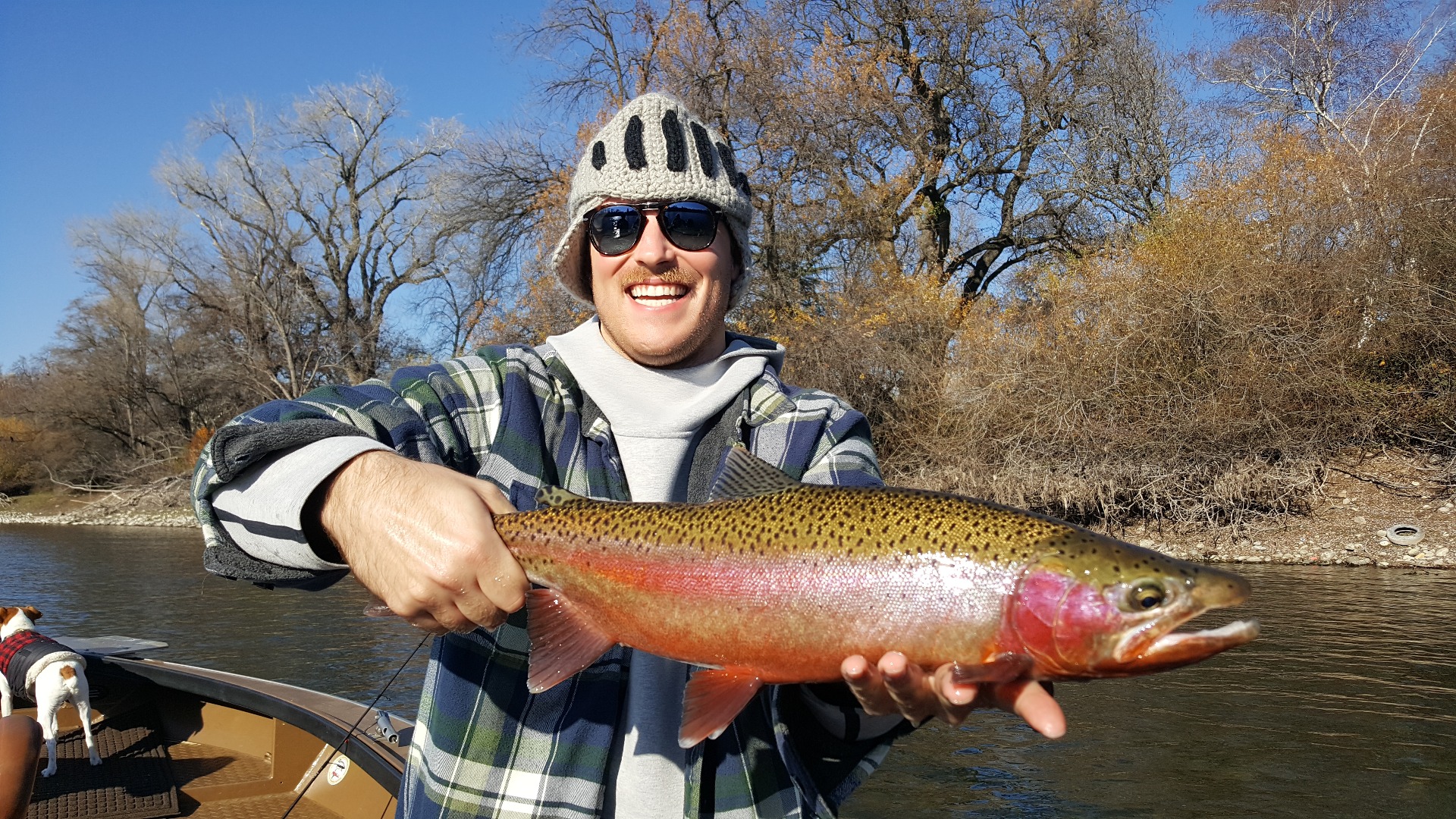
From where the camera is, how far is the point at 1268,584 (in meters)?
13.3

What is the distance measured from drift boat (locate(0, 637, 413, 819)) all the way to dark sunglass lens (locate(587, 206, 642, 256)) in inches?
118

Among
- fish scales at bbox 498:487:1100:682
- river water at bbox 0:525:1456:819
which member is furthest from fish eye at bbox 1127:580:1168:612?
river water at bbox 0:525:1456:819

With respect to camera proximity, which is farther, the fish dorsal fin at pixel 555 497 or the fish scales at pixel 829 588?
the fish dorsal fin at pixel 555 497

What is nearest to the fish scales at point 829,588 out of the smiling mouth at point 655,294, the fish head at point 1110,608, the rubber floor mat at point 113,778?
the fish head at point 1110,608

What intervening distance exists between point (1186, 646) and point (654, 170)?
5.66 ft

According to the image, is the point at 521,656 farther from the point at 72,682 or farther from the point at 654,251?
the point at 72,682

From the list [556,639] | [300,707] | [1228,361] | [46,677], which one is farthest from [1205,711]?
[1228,361]

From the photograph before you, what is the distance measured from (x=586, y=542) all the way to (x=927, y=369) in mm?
19070

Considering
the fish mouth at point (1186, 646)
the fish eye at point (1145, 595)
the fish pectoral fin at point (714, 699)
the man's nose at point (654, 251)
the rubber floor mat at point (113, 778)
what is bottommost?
the rubber floor mat at point (113, 778)

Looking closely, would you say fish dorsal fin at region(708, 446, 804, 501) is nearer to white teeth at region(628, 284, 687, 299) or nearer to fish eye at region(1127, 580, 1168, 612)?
white teeth at region(628, 284, 687, 299)

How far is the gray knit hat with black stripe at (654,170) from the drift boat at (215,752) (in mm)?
3023

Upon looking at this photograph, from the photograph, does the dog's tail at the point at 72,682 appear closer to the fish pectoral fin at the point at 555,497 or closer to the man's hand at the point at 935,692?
the fish pectoral fin at the point at 555,497

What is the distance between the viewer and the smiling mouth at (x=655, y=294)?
2.56 meters

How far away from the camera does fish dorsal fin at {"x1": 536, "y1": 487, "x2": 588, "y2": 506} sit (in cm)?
210
